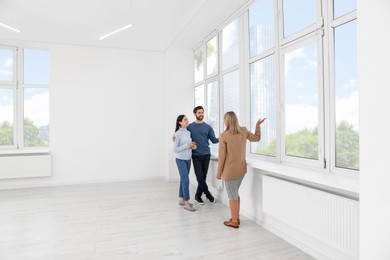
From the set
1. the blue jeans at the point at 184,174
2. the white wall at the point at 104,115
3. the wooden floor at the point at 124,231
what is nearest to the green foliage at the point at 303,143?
the wooden floor at the point at 124,231

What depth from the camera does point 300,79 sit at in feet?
10.3

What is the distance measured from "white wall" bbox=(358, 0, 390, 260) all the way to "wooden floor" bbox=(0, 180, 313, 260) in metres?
1.38

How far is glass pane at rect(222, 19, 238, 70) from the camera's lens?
4590 mm

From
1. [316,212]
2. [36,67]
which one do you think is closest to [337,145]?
[316,212]

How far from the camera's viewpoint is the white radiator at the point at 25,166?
18.5ft

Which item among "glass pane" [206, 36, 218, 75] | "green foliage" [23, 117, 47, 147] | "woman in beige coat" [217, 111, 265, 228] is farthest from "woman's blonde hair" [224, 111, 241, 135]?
"green foliage" [23, 117, 47, 147]

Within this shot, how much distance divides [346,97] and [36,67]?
6461 millimetres

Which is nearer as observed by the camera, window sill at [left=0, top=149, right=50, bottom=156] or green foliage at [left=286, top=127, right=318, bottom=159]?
green foliage at [left=286, top=127, right=318, bottom=159]

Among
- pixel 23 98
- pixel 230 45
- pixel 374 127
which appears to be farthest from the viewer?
pixel 23 98

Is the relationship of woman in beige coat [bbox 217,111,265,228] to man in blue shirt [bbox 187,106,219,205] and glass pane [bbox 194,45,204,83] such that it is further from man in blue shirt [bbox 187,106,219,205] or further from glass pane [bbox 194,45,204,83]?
glass pane [bbox 194,45,204,83]

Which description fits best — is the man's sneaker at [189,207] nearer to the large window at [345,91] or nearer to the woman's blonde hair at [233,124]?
the woman's blonde hair at [233,124]

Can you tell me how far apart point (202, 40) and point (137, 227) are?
4224 mm

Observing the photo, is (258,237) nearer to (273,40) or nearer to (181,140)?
(181,140)

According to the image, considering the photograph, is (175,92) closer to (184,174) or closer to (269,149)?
(184,174)
